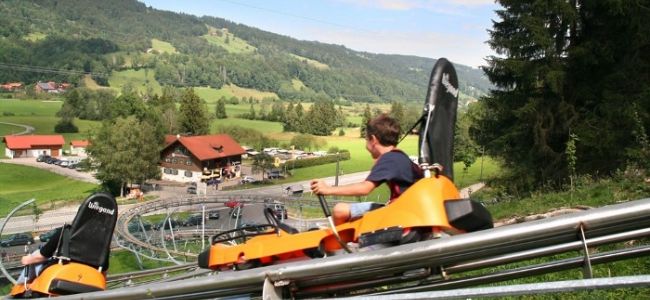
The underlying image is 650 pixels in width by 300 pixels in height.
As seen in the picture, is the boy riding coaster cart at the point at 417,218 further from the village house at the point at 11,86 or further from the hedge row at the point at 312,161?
the village house at the point at 11,86

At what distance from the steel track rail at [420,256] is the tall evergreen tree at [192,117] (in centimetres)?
9497

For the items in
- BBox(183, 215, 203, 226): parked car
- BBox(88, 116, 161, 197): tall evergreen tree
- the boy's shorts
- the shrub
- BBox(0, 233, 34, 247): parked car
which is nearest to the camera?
the boy's shorts

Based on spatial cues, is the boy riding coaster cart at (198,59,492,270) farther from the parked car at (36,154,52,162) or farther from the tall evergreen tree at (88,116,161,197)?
the parked car at (36,154,52,162)

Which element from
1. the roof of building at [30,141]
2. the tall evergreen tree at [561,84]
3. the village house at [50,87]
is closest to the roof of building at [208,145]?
the roof of building at [30,141]

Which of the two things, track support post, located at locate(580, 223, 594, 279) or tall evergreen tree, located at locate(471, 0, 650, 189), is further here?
tall evergreen tree, located at locate(471, 0, 650, 189)

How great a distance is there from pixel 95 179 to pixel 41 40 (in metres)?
140

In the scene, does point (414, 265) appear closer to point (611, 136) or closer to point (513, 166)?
point (611, 136)

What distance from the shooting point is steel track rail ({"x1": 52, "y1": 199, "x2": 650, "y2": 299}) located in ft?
8.14

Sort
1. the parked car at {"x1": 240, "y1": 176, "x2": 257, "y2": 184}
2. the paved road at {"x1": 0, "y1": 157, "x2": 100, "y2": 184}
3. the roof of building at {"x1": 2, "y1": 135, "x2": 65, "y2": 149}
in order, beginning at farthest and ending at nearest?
the roof of building at {"x1": 2, "y1": 135, "x2": 65, "y2": 149}, the paved road at {"x1": 0, "y1": 157, "x2": 100, "y2": 184}, the parked car at {"x1": 240, "y1": 176, "x2": 257, "y2": 184}

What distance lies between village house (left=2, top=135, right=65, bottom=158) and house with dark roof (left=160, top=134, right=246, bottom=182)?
2462cm

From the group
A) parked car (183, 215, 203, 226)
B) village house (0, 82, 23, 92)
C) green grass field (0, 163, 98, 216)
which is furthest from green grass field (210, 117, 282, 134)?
village house (0, 82, 23, 92)

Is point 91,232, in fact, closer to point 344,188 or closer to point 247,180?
point 344,188

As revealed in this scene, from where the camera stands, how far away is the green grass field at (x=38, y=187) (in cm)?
5775

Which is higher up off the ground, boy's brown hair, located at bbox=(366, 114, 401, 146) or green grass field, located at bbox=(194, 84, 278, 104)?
boy's brown hair, located at bbox=(366, 114, 401, 146)
